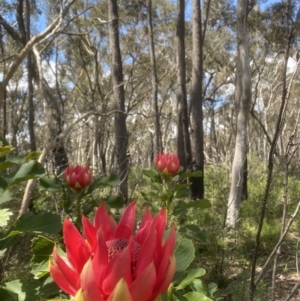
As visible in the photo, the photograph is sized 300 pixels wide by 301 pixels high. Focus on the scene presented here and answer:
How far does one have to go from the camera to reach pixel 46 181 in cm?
207

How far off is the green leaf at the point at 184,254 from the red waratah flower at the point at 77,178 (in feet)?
3.61

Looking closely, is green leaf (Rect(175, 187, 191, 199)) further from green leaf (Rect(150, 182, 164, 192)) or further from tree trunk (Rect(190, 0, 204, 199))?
tree trunk (Rect(190, 0, 204, 199))

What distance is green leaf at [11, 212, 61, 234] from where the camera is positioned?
128 cm

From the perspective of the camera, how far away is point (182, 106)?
10375 millimetres

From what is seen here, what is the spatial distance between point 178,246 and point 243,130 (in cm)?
528

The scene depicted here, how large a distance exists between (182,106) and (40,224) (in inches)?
364

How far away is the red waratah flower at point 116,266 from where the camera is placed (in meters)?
0.57

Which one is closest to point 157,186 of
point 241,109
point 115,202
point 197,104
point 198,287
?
point 115,202

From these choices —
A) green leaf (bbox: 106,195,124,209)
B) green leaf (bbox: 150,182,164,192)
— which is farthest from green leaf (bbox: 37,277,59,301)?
green leaf (bbox: 150,182,164,192)

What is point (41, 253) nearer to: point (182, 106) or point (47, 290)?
point (47, 290)

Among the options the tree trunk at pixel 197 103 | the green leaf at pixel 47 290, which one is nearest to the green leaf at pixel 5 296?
the green leaf at pixel 47 290

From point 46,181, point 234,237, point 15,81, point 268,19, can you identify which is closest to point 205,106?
point 268,19

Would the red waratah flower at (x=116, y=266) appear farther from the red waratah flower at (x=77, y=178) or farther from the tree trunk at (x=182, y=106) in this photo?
the tree trunk at (x=182, y=106)

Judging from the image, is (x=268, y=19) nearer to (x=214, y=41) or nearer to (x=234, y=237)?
(x=214, y=41)
